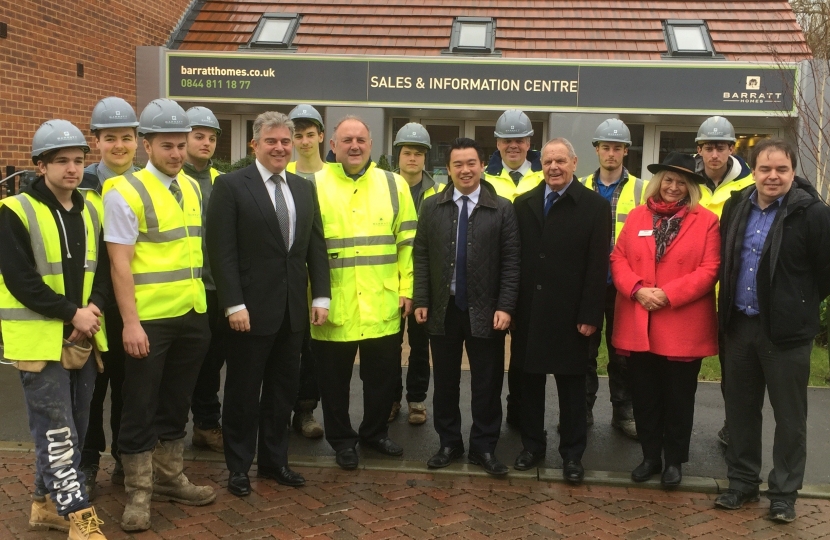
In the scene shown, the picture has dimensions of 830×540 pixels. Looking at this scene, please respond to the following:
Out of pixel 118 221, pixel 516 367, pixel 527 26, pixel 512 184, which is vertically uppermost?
pixel 527 26

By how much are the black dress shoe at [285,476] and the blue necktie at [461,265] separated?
59.2 inches

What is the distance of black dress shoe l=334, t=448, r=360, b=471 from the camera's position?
5.36 metres

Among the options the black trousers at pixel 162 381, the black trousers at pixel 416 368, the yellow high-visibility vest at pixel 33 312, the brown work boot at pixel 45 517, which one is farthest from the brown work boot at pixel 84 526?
the black trousers at pixel 416 368

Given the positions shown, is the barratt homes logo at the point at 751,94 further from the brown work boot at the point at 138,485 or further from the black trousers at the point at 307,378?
the brown work boot at the point at 138,485

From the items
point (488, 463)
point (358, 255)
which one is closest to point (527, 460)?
point (488, 463)

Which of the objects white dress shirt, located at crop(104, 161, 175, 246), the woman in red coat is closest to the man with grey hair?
white dress shirt, located at crop(104, 161, 175, 246)

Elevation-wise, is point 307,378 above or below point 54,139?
below

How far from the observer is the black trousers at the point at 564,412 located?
5281 mm

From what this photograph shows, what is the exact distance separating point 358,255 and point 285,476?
148cm

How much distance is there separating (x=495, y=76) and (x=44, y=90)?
6.76 m

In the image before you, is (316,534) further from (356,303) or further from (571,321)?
(571,321)

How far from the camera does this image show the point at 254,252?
4816mm

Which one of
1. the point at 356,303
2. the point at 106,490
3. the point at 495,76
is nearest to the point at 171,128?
the point at 356,303

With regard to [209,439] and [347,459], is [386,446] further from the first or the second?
[209,439]
